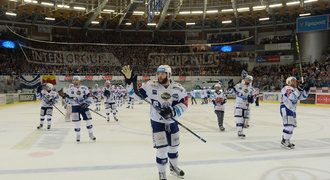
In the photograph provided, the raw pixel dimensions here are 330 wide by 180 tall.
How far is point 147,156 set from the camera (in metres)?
8.44

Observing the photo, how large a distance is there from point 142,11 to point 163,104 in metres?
37.1

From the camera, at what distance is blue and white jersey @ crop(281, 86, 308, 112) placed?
9.16 metres

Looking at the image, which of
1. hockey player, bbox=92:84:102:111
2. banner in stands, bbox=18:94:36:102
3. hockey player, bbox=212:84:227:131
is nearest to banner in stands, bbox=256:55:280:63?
banner in stands, bbox=18:94:36:102

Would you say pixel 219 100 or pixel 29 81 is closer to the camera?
pixel 219 100

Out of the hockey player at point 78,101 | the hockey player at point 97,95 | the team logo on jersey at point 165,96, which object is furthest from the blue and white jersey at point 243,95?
the hockey player at point 97,95

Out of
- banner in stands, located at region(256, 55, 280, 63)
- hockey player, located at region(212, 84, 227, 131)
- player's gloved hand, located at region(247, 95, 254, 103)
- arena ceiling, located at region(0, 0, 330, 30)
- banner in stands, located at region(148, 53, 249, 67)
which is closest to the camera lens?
player's gloved hand, located at region(247, 95, 254, 103)

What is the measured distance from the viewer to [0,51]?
131ft

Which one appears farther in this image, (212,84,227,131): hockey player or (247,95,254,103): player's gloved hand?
(212,84,227,131): hockey player

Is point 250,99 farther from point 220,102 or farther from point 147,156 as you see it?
point 147,156

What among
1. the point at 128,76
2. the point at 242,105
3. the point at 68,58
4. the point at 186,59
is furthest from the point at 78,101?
the point at 186,59

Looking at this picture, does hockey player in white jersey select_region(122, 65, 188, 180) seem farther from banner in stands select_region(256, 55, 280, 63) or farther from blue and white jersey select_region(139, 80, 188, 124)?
banner in stands select_region(256, 55, 280, 63)

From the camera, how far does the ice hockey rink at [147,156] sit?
264 inches

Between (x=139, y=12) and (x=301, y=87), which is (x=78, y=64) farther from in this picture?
(x=301, y=87)

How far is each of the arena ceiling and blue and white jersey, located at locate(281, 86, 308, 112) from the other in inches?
1076
